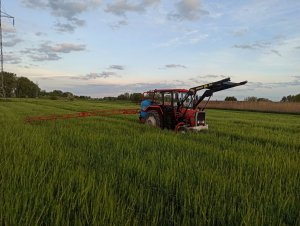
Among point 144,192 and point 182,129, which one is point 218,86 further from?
point 144,192

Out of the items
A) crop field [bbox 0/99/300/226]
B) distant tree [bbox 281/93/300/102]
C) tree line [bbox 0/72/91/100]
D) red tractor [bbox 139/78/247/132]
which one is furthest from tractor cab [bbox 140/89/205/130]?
tree line [bbox 0/72/91/100]

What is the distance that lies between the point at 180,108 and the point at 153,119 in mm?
1430

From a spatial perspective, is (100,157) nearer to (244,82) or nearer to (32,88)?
(244,82)

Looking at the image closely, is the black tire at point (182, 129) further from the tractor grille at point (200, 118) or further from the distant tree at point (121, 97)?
the distant tree at point (121, 97)

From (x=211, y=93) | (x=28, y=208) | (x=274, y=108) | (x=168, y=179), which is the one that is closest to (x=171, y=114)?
(x=211, y=93)

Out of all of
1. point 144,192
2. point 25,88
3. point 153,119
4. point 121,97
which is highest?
point 25,88

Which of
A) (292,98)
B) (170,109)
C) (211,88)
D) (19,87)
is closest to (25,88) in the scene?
(19,87)

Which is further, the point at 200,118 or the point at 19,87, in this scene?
the point at 19,87

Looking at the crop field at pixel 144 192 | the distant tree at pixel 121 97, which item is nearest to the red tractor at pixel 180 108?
the crop field at pixel 144 192

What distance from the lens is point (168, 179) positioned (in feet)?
13.8

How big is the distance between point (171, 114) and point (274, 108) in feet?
129

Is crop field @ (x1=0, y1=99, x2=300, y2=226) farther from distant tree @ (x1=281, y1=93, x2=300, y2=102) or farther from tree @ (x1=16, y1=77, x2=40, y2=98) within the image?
tree @ (x1=16, y1=77, x2=40, y2=98)

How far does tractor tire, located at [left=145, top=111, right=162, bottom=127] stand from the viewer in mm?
12467

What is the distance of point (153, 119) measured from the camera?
502 inches
